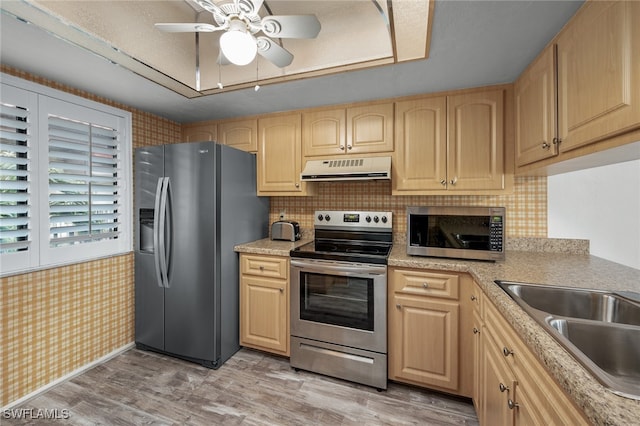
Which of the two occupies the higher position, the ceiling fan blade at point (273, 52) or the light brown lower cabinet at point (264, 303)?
the ceiling fan blade at point (273, 52)

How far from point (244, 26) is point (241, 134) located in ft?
5.16

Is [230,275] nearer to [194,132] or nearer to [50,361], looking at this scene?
[50,361]

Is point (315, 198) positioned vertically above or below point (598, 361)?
above

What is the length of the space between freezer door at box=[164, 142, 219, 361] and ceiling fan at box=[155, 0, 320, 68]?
1056 mm

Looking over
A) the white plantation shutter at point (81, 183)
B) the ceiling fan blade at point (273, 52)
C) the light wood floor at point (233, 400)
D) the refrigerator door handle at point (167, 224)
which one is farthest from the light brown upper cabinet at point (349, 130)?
the light wood floor at point (233, 400)

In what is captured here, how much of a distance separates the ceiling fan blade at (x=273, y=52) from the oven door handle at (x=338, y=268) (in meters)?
1.35

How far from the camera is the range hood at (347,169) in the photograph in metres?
2.10

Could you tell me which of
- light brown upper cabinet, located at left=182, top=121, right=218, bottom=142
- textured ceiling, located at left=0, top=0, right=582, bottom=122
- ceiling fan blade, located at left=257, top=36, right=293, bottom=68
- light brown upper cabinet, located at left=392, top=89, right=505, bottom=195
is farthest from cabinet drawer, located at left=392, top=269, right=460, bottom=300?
light brown upper cabinet, located at left=182, top=121, right=218, bottom=142

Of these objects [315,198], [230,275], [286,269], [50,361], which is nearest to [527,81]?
[315,198]

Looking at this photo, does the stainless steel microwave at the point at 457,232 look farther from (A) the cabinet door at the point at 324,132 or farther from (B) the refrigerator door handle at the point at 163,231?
(B) the refrigerator door handle at the point at 163,231

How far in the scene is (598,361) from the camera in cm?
88

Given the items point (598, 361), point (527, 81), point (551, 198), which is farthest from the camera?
point (551, 198)

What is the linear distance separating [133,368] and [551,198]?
3540 mm

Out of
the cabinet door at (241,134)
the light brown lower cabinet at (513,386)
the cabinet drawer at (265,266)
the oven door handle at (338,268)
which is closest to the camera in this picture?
the light brown lower cabinet at (513,386)
